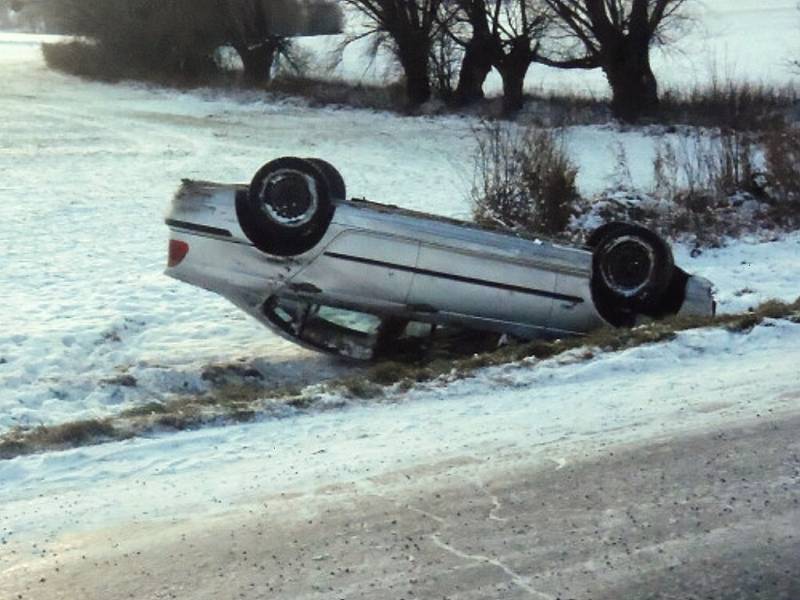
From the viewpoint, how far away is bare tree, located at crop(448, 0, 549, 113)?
32969mm

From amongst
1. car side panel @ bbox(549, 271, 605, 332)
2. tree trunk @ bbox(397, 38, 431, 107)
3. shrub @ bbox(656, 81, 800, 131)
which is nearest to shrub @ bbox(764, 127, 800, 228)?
car side panel @ bbox(549, 271, 605, 332)

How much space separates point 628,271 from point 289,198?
8.51 ft

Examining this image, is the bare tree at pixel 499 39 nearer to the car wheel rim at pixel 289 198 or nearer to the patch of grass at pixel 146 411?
the car wheel rim at pixel 289 198

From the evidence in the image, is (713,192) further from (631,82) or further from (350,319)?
(631,82)

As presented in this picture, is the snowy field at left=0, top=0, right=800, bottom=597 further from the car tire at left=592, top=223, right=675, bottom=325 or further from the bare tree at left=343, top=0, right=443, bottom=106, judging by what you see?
the bare tree at left=343, top=0, right=443, bottom=106

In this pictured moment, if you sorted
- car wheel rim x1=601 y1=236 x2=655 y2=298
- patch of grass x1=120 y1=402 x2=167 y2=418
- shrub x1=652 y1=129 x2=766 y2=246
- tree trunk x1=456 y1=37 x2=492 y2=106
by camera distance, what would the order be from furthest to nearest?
1. tree trunk x1=456 y1=37 x2=492 y2=106
2. shrub x1=652 y1=129 x2=766 y2=246
3. car wheel rim x1=601 y1=236 x2=655 y2=298
4. patch of grass x1=120 y1=402 x2=167 y2=418

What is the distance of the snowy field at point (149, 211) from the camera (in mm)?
8734

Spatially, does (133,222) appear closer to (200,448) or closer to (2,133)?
(200,448)

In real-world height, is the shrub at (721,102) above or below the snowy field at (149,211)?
above

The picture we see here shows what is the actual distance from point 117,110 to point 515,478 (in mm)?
29841

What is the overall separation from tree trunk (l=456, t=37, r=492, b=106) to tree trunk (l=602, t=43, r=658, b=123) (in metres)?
4.27

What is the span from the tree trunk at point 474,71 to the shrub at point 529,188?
→ 20.7 meters

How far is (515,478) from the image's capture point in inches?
204

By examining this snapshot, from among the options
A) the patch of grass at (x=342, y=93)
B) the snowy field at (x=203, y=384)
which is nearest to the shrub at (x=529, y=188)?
the snowy field at (x=203, y=384)
